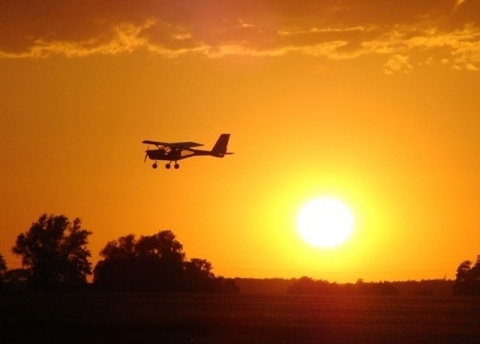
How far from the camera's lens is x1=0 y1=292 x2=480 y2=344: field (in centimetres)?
5056

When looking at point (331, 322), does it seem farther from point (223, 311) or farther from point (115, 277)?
point (115, 277)

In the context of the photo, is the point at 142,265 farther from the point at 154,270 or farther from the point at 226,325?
the point at 226,325

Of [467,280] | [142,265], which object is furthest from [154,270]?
[467,280]

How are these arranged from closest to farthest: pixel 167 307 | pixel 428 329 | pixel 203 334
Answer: pixel 203 334
pixel 428 329
pixel 167 307

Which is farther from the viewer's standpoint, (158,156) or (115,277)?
(115,277)

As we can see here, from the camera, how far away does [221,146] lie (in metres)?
103

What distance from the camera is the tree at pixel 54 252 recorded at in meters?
159

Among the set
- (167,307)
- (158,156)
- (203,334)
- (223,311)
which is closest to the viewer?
(203,334)

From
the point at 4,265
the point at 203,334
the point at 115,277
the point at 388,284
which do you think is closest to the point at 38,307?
the point at 203,334

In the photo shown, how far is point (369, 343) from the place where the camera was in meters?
48.2

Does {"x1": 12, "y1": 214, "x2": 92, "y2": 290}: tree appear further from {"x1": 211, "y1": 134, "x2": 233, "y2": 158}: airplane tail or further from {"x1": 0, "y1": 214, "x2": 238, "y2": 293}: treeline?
{"x1": 211, "y1": 134, "x2": 233, "y2": 158}: airplane tail

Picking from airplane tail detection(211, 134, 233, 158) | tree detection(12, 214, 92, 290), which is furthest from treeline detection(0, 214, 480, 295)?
airplane tail detection(211, 134, 233, 158)

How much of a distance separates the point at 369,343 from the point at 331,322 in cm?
1509

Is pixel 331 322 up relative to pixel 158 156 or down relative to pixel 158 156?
down
